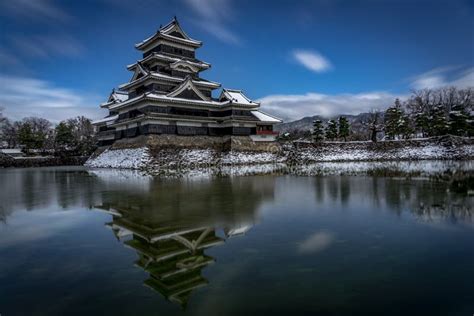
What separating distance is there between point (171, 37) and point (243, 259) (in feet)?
125

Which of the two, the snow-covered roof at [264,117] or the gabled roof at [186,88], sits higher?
the gabled roof at [186,88]

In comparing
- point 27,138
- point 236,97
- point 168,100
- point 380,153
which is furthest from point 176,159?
point 27,138

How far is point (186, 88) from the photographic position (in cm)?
3662

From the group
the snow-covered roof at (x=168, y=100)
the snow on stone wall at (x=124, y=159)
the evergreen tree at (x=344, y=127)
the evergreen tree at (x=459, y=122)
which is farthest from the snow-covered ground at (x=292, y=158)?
the evergreen tree at (x=344, y=127)

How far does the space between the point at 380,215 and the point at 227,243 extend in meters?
4.24

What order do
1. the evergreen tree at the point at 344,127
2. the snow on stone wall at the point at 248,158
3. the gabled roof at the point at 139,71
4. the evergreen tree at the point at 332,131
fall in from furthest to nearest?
the evergreen tree at the point at 332,131 < the evergreen tree at the point at 344,127 < the gabled roof at the point at 139,71 < the snow on stone wall at the point at 248,158

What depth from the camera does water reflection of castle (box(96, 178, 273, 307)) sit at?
4406mm

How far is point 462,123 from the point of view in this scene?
4119 cm

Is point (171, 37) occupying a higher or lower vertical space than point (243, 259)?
higher

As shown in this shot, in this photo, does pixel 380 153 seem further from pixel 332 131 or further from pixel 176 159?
pixel 176 159

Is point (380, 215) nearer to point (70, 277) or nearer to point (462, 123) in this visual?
point (70, 277)

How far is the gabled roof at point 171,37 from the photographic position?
38.2m

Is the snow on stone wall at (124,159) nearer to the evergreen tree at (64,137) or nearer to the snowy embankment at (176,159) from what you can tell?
the snowy embankment at (176,159)

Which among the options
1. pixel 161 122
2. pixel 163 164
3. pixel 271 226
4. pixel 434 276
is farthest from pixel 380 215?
pixel 161 122
